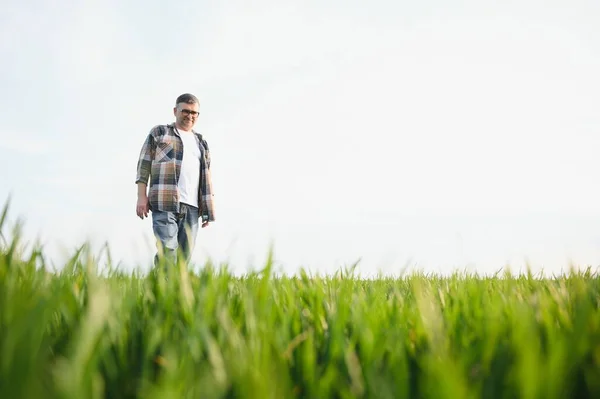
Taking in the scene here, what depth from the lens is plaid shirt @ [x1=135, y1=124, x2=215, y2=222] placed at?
557 cm

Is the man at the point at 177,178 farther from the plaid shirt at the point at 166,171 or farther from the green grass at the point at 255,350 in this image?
the green grass at the point at 255,350

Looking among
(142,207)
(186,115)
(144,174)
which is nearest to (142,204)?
(142,207)

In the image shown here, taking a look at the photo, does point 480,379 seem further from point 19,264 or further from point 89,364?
point 19,264

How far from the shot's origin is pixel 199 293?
59.0 inches

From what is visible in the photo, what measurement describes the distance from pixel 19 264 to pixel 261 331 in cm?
78

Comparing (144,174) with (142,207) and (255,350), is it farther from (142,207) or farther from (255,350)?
(255,350)

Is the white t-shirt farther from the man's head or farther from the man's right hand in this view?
the man's right hand

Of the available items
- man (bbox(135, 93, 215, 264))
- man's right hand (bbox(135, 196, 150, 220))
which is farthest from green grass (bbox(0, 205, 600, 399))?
man's right hand (bbox(135, 196, 150, 220))

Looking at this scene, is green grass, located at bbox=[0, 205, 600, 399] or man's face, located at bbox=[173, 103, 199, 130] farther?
man's face, located at bbox=[173, 103, 199, 130]

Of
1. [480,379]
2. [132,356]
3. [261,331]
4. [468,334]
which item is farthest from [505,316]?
[132,356]

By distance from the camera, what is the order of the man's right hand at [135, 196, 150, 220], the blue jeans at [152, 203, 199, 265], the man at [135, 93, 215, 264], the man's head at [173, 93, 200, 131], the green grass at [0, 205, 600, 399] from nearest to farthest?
the green grass at [0, 205, 600, 399] < the blue jeans at [152, 203, 199, 265] < the man at [135, 93, 215, 264] < the man's right hand at [135, 196, 150, 220] < the man's head at [173, 93, 200, 131]

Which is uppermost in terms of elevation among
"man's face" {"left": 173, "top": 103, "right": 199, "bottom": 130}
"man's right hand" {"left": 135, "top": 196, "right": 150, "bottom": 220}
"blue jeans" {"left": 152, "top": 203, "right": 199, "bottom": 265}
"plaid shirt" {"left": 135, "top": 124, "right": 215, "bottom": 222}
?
"man's face" {"left": 173, "top": 103, "right": 199, "bottom": 130}

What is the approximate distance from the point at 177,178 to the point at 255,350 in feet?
16.0

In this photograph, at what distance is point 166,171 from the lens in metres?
5.69
